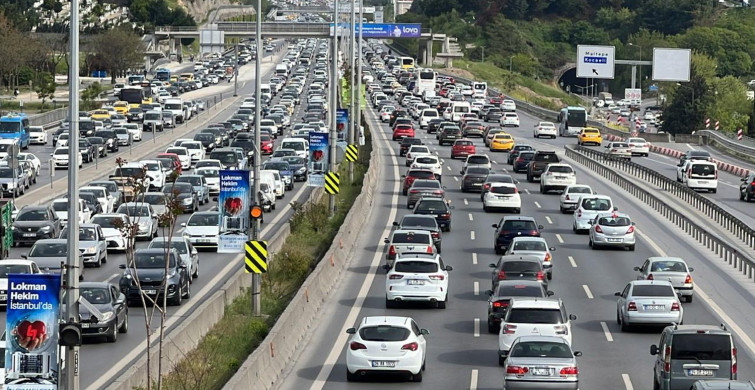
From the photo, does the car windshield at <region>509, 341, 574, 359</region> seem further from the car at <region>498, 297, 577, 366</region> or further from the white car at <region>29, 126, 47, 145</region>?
the white car at <region>29, 126, 47, 145</region>

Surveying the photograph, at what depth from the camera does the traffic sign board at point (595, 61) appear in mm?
120250

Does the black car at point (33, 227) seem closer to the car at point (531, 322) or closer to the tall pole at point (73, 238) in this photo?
the car at point (531, 322)

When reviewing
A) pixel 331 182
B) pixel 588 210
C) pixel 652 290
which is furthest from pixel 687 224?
pixel 652 290

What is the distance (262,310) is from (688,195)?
36.1 metres

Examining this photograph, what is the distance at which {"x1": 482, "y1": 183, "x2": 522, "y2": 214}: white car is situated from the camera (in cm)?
6069

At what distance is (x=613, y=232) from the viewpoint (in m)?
50.5

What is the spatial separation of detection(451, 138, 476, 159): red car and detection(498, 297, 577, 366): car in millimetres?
57045

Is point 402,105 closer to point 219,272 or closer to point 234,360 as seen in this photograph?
point 219,272

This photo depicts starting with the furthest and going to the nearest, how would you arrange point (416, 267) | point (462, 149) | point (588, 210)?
point (462, 149), point (588, 210), point (416, 267)

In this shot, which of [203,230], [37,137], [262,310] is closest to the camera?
[262,310]

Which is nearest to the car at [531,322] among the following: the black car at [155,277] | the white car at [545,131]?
the black car at [155,277]

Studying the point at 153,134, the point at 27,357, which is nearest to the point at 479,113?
the point at 153,134

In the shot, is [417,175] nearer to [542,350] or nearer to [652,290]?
[652,290]

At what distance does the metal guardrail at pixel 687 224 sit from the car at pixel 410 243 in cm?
978
